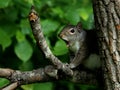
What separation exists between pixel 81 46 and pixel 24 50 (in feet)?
1.88

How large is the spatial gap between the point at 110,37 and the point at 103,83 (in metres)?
0.21

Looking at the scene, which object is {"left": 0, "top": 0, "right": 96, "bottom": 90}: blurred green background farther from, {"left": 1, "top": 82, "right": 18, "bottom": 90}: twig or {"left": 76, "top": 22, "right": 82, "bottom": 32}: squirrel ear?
{"left": 1, "top": 82, "right": 18, "bottom": 90}: twig

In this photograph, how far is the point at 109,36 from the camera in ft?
5.56

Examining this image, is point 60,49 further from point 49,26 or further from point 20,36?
point 20,36

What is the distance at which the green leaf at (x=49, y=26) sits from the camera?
2.47 m

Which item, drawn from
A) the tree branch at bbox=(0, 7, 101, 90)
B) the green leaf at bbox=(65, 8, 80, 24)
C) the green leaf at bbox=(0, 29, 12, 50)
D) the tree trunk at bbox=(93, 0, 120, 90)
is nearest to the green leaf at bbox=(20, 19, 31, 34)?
the green leaf at bbox=(0, 29, 12, 50)

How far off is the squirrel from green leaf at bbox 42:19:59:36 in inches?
5.2

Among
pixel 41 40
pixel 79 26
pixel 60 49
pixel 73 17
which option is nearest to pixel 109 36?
pixel 41 40

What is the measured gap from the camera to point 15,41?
2.74m

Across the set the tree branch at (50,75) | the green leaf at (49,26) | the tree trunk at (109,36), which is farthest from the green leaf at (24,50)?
the tree trunk at (109,36)

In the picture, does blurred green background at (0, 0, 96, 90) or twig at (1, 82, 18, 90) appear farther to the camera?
blurred green background at (0, 0, 96, 90)

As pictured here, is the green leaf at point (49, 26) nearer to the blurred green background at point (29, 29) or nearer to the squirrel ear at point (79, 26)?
the blurred green background at point (29, 29)

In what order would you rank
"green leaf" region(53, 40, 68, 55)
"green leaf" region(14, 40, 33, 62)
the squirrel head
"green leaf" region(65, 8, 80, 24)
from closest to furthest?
1. "green leaf" region(53, 40, 68, 55)
2. the squirrel head
3. "green leaf" region(65, 8, 80, 24)
4. "green leaf" region(14, 40, 33, 62)

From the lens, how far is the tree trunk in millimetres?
1677
